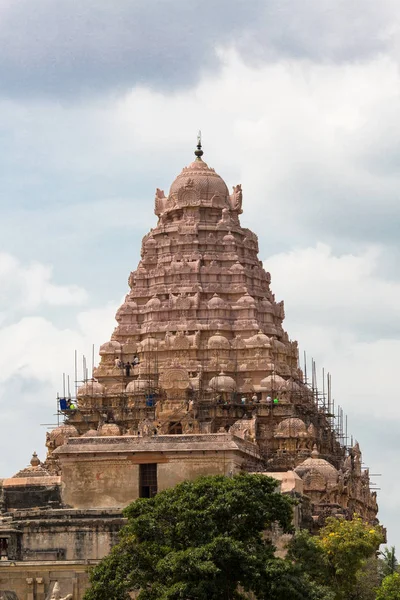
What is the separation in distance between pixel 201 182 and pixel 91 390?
1873 centimetres

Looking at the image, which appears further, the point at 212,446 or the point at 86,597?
the point at 212,446

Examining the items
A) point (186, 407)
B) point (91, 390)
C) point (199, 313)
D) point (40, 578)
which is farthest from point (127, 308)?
point (40, 578)

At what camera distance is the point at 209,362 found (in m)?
127

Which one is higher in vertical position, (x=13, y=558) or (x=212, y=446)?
(x=212, y=446)

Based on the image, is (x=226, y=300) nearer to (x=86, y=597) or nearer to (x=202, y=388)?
(x=202, y=388)

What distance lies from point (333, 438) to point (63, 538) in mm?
41902

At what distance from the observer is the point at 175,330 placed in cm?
12962

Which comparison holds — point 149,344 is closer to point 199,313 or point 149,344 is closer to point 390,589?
point 199,313

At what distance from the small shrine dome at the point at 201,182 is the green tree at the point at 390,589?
50.9 m

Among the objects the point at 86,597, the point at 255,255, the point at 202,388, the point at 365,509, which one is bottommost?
the point at 86,597

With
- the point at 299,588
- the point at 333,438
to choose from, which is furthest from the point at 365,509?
the point at 299,588

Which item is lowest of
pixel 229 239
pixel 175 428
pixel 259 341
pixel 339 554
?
pixel 339 554

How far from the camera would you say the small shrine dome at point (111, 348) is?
431 ft

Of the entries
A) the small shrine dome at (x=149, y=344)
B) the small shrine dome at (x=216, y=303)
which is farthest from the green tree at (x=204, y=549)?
the small shrine dome at (x=216, y=303)
